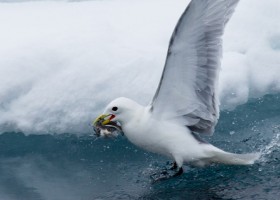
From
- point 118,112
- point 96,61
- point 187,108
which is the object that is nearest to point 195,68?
point 187,108

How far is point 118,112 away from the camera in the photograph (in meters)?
4.85

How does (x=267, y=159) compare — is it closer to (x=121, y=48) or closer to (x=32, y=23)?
(x=121, y=48)

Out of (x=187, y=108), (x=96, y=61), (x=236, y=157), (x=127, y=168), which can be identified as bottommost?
(x=236, y=157)

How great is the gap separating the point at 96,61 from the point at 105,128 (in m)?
1.08

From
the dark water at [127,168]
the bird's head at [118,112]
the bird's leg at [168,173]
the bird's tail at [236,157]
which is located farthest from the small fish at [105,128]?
the bird's tail at [236,157]

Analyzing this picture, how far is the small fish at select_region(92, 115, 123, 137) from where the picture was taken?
486 centimetres

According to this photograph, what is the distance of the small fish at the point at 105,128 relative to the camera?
15.9ft

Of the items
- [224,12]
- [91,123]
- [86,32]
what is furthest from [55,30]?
[224,12]

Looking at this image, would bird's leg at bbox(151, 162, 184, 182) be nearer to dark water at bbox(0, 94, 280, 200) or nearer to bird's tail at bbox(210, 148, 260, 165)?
dark water at bbox(0, 94, 280, 200)

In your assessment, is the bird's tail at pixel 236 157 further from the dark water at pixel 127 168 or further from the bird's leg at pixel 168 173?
the bird's leg at pixel 168 173

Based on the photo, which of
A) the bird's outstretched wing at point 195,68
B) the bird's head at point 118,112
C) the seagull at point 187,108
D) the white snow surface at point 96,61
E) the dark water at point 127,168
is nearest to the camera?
the bird's outstretched wing at point 195,68

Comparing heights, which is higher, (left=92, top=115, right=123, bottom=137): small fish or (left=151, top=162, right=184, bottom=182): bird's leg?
(left=92, top=115, right=123, bottom=137): small fish

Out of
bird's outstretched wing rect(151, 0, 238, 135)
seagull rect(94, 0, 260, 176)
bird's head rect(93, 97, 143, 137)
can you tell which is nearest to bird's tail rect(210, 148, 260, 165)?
seagull rect(94, 0, 260, 176)

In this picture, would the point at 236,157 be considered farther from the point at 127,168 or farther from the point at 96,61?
the point at 96,61
